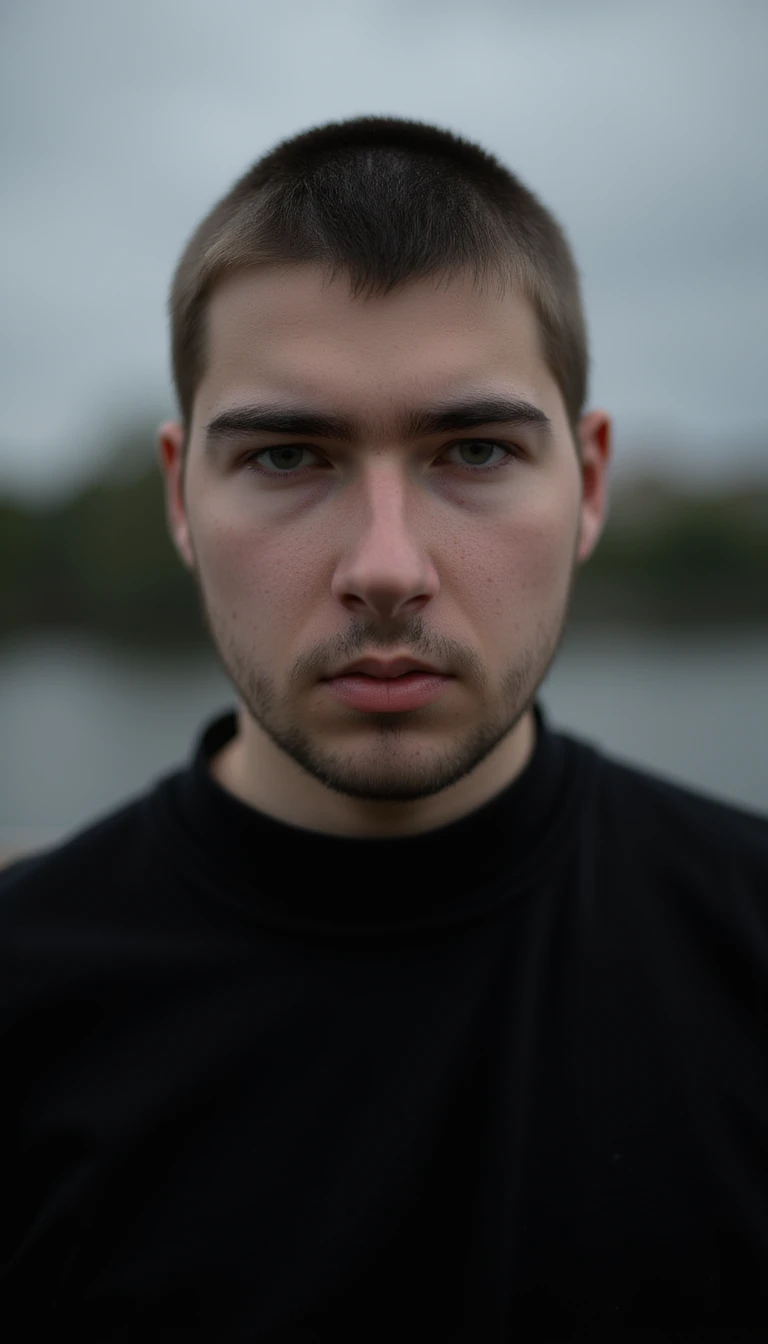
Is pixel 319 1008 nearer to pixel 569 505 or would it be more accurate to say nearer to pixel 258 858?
pixel 258 858

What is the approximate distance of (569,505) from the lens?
1.49m

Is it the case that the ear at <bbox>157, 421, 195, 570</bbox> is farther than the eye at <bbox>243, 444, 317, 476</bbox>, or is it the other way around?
the ear at <bbox>157, 421, 195, 570</bbox>

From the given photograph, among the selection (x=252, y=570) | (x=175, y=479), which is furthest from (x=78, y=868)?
(x=175, y=479)

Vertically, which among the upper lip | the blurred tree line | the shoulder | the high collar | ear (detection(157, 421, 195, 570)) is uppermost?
ear (detection(157, 421, 195, 570))

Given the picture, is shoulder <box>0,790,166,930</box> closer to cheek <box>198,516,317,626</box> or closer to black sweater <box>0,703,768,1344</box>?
black sweater <box>0,703,768,1344</box>

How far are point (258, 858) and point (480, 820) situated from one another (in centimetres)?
36

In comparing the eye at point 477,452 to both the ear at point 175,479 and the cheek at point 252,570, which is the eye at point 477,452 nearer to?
the cheek at point 252,570

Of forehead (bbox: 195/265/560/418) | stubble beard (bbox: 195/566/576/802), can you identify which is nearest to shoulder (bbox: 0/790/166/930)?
stubble beard (bbox: 195/566/576/802)

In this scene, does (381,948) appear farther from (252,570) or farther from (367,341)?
(367,341)

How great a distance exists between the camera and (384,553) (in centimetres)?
126

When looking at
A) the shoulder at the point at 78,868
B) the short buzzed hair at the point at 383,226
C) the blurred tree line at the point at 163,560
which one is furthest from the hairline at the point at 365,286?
the blurred tree line at the point at 163,560

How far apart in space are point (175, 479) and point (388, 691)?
73 cm

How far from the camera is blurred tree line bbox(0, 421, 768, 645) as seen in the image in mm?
6840

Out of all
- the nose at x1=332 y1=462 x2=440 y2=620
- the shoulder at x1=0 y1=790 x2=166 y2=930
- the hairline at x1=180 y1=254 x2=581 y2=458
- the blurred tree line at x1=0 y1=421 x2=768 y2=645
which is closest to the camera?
the nose at x1=332 y1=462 x2=440 y2=620
